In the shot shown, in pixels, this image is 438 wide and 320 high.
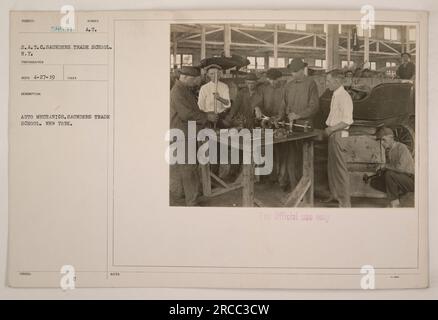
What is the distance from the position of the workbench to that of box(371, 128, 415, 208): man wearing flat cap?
0.16 meters

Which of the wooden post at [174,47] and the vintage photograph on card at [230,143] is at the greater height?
→ the wooden post at [174,47]

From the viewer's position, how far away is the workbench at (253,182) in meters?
1.01

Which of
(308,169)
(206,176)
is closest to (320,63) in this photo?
(308,169)

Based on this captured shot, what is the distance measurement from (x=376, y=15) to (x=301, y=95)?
0.88 feet

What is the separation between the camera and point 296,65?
1.01 m

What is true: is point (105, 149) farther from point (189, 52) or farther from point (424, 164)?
point (424, 164)

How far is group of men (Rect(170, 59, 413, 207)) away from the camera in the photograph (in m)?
1.01

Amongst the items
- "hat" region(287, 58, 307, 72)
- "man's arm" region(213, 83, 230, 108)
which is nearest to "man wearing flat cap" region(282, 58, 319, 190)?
"hat" region(287, 58, 307, 72)

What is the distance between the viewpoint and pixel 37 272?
1023 mm

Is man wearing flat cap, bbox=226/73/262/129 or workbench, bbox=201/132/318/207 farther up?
man wearing flat cap, bbox=226/73/262/129

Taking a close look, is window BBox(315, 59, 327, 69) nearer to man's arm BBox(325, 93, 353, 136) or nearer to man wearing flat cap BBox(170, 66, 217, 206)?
man's arm BBox(325, 93, 353, 136)

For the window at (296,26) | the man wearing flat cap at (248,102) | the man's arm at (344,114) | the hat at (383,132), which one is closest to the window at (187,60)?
Result: the man wearing flat cap at (248,102)

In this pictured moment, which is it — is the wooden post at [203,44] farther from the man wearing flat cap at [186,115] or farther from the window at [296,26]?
the window at [296,26]

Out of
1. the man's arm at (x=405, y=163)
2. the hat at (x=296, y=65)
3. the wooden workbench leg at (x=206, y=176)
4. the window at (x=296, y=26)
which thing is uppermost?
the window at (x=296, y=26)
